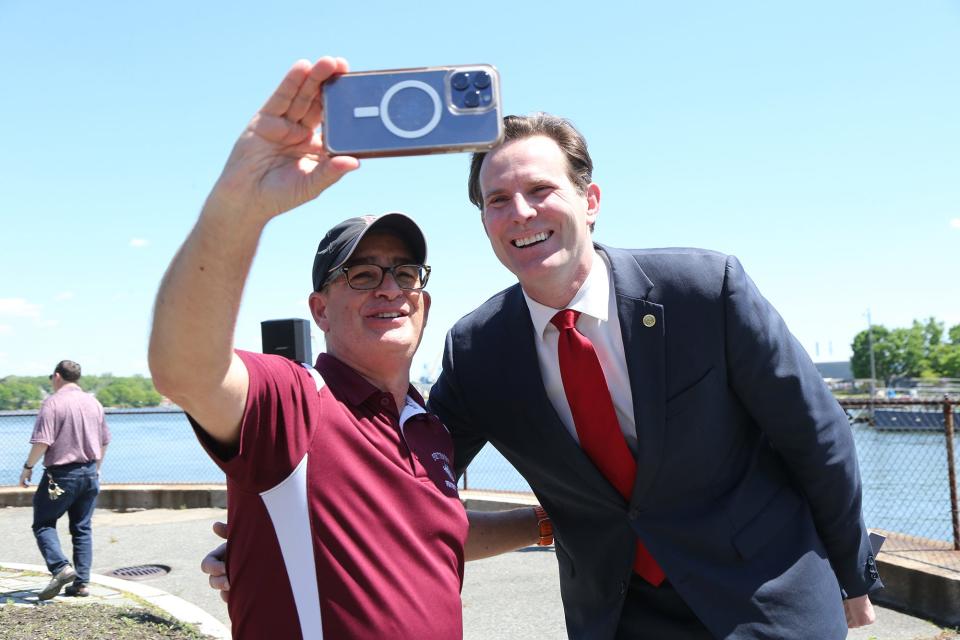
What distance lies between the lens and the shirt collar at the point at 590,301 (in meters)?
2.46

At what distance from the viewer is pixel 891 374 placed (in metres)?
94.3

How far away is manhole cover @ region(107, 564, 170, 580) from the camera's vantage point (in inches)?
306

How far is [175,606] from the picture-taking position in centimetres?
Result: 586

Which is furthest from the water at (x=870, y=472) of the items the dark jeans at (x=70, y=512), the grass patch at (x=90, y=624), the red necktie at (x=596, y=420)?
the red necktie at (x=596, y=420)

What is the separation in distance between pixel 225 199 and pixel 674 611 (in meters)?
1.83

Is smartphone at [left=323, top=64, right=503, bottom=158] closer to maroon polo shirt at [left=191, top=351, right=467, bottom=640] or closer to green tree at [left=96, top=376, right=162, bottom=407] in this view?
maroon polo shirt at [left=191, top=351, right=467, bottom=640]

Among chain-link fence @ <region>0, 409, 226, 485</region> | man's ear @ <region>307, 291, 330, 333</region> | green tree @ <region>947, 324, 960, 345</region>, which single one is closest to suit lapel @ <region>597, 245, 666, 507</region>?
man's ear @ <region>307, 291, 330, 333</region>

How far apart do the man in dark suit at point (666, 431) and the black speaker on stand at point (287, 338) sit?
8.73 ft

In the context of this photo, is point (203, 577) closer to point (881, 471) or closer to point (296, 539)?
point (296, 539)

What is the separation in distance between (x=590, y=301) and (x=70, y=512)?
21.7ft

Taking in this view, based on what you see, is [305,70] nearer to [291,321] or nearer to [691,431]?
[691,431]

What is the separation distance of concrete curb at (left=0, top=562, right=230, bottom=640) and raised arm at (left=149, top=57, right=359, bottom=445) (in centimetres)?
434

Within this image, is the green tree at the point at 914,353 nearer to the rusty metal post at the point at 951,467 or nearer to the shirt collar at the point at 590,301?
the rusty metal post at the point at 951,467

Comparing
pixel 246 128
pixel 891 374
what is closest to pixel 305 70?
pixel 246 128
